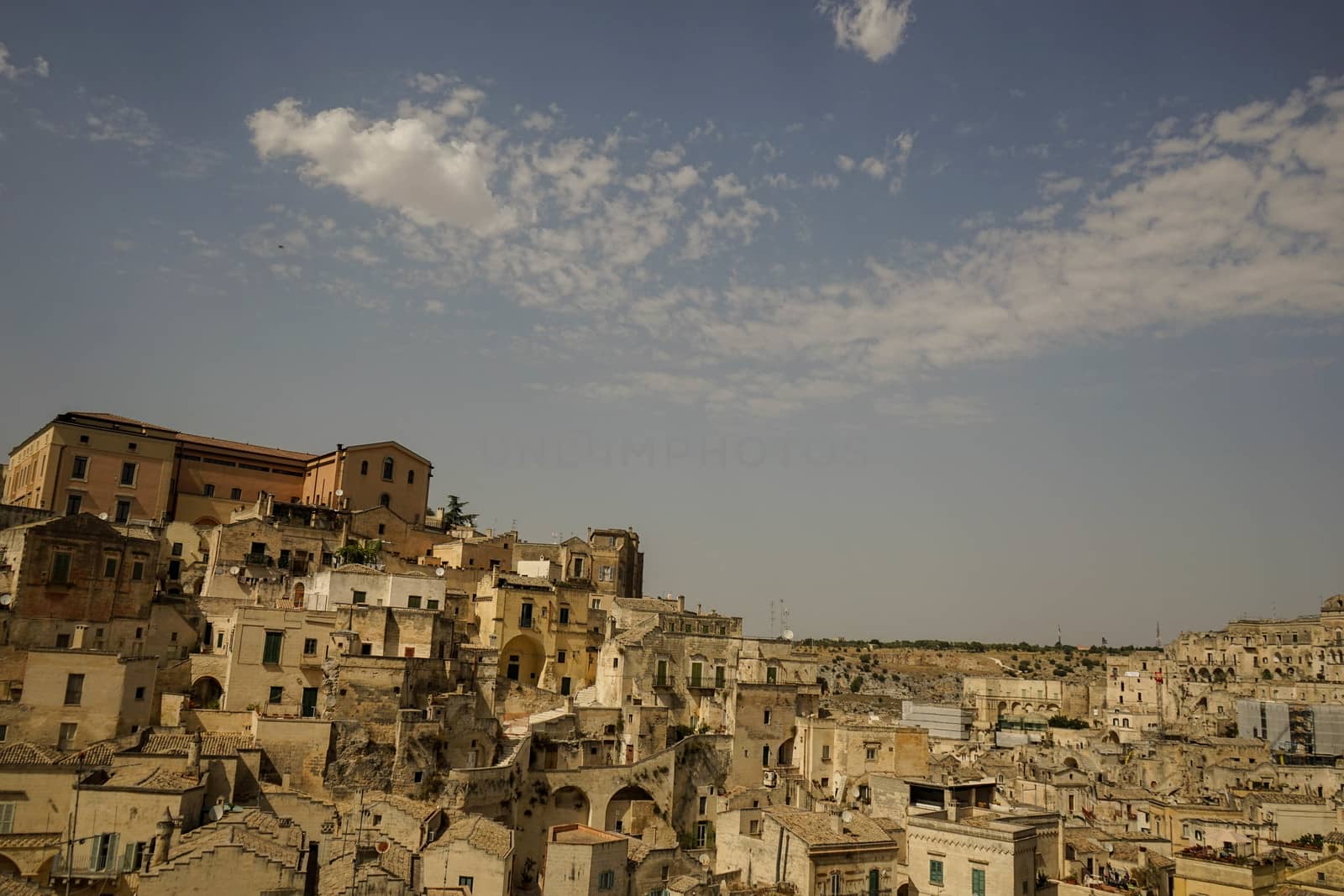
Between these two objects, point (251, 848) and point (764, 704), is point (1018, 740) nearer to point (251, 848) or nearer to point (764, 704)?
point (764, 704)

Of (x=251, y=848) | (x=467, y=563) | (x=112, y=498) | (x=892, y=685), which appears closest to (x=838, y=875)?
(x=251, y=848)

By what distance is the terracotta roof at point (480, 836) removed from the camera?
3228cm

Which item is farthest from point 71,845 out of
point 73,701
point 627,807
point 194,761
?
point 627,807

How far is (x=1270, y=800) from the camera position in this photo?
4406 cm

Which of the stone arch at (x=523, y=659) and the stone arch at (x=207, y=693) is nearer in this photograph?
the stone arch at (x=207, y=693)

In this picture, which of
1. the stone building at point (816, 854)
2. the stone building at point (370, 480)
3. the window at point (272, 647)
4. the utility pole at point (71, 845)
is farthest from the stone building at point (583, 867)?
the stone building at point (370, 480)

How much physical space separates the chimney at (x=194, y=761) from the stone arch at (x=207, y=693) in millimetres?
4521

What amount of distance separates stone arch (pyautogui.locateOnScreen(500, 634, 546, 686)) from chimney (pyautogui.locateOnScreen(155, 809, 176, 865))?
2060 cm

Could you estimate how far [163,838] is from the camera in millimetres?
29312

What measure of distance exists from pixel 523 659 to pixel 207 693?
15.2 m

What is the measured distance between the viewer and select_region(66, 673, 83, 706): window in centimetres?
3441

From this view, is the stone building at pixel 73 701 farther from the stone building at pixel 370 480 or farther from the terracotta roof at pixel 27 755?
the stone building at pixel 370 480

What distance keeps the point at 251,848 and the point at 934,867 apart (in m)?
22.0

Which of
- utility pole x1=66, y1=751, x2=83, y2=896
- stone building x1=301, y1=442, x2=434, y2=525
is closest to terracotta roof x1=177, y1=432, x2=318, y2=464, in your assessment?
stone building x1=301, y1=442, x2=434, y2=525
